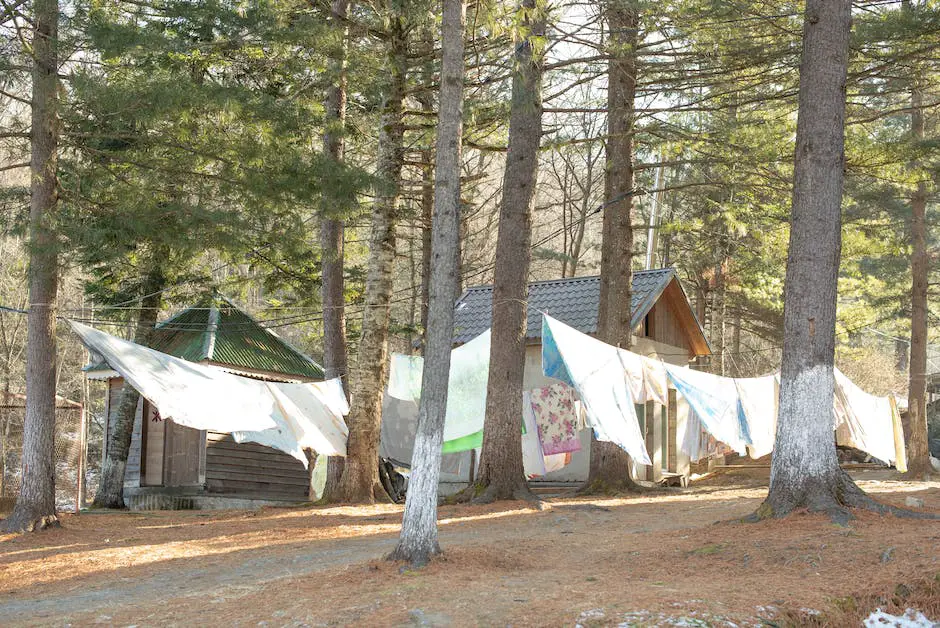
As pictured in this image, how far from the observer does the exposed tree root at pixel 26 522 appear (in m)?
9.65

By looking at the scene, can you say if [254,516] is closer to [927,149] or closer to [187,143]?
[187,143]

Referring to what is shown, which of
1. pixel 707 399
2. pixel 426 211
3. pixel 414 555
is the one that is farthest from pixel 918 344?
pixel 414 555

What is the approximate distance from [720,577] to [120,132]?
24.8ft

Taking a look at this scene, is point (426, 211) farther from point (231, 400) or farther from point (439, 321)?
point (439, 321)

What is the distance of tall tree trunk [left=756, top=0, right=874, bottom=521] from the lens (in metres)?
8.15

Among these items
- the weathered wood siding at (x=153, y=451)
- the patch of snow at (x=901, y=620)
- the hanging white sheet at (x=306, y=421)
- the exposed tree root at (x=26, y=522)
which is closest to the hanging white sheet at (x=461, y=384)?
the hanging white sheet at (x=306, y=421)

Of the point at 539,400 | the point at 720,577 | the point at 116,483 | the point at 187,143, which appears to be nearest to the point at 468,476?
the point at 539,400

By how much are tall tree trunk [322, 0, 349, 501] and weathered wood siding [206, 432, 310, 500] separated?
11.0ft

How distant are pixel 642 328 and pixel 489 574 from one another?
12.5 metres

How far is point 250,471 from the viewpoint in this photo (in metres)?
17.3

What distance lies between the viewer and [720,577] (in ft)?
21.1

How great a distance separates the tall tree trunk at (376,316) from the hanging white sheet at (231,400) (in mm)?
329

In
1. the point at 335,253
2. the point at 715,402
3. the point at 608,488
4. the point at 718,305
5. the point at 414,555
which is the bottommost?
the point at 608,488

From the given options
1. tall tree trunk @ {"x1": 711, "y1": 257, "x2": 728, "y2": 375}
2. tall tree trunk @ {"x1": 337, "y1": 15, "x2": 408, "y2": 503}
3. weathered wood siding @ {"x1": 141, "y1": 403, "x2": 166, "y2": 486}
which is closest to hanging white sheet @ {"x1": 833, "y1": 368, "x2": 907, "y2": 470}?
tall tree trunk @ {"x1": 711, "y1": 257, "x2": 728, "y2": 375}
